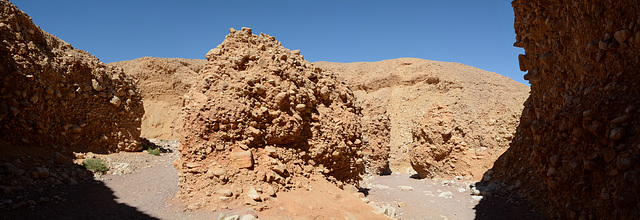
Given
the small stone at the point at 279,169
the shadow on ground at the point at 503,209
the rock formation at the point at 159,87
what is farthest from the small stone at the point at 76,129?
the rock formation at the point at 159,87

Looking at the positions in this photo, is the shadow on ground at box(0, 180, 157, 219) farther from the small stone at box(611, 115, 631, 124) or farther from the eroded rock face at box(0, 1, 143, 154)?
the small stone at box(611, 115, 631, 124)

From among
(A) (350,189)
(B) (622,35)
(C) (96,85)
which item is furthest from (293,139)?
(C) (96,85)

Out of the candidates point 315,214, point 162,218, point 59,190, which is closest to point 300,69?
point 315,214

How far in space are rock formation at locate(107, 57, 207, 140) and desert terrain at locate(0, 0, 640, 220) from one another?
52.0 ft

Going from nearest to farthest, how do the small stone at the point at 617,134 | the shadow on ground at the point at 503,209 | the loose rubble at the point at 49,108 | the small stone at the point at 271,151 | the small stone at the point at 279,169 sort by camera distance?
the small stone at the point at 617,134, the small stone at the point at 279,169, the small stone at the point at 271,151, the shadow on ground at the point at 503,209, the loose rubble at the point at 49,108

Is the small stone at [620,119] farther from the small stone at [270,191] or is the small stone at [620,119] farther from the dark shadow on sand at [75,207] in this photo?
the dark shadow on sand at [75,207]

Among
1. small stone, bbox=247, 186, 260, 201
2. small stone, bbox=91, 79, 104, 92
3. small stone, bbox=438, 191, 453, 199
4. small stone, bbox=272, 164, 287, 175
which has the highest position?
small stone, bbox=91, 79, 104, 92

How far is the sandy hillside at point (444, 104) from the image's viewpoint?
1176cm

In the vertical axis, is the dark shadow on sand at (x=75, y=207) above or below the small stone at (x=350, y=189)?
below

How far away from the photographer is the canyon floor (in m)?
5.02

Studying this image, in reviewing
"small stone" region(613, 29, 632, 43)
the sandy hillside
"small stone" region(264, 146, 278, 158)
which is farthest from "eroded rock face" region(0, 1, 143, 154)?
"small stone" region(613, 29, 632, 43)

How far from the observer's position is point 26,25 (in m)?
Result: 9.05

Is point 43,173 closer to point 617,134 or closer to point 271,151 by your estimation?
point 271,151

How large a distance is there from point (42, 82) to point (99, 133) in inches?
91.2
